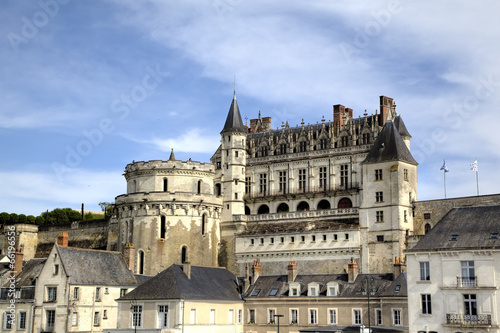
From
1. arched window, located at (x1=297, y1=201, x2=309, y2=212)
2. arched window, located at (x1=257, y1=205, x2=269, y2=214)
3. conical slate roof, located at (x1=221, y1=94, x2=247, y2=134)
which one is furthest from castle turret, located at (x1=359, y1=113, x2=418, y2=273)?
conical slate roof, located at (x1=221, y1=94, x2=247, y2=134)

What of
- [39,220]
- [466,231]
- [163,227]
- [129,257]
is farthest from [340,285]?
A: [39,220]

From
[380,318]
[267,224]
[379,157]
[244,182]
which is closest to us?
[380,318]

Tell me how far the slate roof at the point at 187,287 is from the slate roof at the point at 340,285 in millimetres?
1757

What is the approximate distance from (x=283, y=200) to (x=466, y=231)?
3243 cm

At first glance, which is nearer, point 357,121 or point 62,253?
point 62,253

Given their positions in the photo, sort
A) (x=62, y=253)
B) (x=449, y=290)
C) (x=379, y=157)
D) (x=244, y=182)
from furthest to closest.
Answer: (x=244, y=182), (x=379, y=157), (x=62, y=253), (x=449, y=290)

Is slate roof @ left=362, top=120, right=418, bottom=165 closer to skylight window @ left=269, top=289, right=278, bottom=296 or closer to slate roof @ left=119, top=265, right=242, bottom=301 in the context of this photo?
skylight window @ left=269, top=289, right=278, bottom=296

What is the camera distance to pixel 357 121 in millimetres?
68312

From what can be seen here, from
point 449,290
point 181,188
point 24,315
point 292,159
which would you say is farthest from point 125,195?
point 449,290

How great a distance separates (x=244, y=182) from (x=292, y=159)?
16.8 feet

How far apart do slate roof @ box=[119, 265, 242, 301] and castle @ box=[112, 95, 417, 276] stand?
44.9 feet

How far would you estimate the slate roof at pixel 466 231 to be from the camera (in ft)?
122

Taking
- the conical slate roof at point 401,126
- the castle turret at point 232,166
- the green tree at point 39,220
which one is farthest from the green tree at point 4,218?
the conical slate roof at point 401,126

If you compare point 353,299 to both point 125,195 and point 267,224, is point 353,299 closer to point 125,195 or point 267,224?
point 267,224
